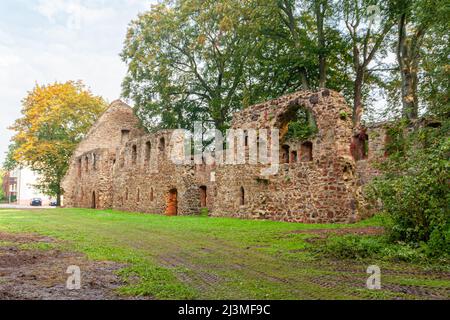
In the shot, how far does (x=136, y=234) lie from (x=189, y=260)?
523cm

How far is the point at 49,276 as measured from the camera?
625 cm

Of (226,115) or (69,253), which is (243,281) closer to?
(69,253)

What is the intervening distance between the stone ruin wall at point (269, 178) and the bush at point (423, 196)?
3.19 meters

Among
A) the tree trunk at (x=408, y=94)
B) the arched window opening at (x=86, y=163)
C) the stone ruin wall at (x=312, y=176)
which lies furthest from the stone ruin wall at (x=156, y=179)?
the tree trunk at (x=408, y=94)

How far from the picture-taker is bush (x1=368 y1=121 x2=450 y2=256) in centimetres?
814

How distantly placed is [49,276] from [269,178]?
1340cm

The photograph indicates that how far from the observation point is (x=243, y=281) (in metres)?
6.00

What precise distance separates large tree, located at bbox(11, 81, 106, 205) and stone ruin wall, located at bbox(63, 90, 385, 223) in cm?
779

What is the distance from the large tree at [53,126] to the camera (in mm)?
38500

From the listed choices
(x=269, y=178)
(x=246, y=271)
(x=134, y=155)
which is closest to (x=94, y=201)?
(x=134, y=155)

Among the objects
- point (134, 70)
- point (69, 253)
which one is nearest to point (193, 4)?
point (134, 70)

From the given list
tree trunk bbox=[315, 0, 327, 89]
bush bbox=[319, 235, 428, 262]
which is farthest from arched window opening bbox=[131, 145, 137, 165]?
bush bbox=[319, 235, 428, 262]

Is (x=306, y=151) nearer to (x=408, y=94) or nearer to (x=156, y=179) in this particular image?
(x=408, y=94)

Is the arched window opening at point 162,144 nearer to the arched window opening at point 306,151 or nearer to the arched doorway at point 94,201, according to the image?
the arched window opening at point 306,151
